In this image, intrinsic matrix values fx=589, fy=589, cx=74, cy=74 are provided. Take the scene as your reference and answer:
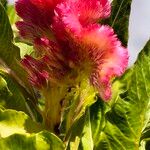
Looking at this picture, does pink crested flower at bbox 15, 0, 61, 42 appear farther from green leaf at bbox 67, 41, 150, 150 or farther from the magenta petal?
green leaf at bbox 67, 41, 150, 150

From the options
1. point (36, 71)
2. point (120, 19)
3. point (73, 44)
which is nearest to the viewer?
point (73, 44)

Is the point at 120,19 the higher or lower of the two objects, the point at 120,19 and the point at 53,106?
the higher

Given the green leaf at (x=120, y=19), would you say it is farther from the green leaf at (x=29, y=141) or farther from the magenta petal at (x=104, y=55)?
the green leaf at (x=29, y=141)

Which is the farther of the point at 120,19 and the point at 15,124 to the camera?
the point at 120,19

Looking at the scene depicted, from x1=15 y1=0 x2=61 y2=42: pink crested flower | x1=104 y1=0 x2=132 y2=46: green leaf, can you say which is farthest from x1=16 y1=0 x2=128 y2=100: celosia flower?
x1=104 y1=0 x2=132 y2=46: green leaf

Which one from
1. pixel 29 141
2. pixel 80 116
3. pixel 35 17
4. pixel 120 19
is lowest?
pixel 29 141

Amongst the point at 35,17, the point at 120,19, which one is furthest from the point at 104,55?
the point at 120,19

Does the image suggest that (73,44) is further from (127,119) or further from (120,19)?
(120,19)

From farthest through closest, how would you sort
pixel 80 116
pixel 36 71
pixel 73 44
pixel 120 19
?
1. pixel 120 19
2. pixel 80 116
3. pixel 36 71
4. pixel 73 44
